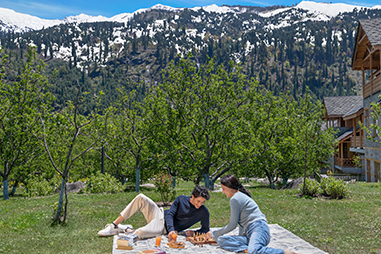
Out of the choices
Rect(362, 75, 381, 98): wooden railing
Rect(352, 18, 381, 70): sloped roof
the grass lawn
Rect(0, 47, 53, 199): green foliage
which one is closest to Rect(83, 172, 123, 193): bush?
Rect(0, 47, 53, 199): green foliage

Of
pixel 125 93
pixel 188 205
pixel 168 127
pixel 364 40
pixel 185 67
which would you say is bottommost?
pixel 188 205

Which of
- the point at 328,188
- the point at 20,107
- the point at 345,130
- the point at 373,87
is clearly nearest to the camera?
the point at 328,188

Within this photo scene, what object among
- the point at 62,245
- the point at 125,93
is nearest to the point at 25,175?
the point at 125,93

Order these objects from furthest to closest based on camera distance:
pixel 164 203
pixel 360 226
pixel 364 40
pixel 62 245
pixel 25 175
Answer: pixel 364 40 < pixel 25 175 < pixel 164 203 < pixel 360 226 < pixel 62 245

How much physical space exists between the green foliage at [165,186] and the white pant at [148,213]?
4.78 m

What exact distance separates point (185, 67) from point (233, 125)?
4866 mm

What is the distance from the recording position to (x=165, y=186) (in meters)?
12.7

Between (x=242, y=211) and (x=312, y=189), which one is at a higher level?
(x=242, y=211)

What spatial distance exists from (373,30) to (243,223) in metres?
23.2

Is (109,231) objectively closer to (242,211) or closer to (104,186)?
(242,211)

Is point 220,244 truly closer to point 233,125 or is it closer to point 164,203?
point 164,203

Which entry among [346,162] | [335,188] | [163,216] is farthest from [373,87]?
[163,216]

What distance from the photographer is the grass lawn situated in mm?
7160

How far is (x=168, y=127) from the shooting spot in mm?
20578
